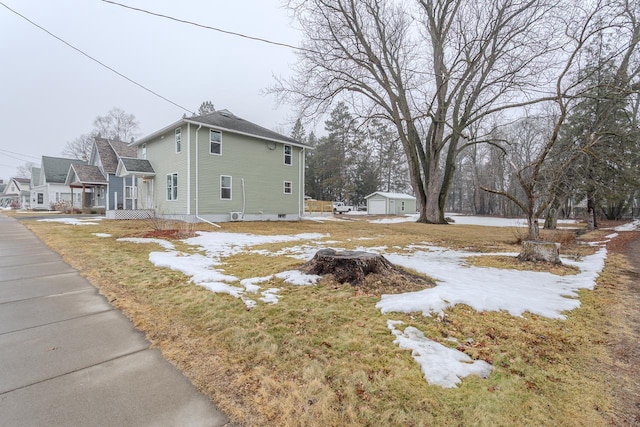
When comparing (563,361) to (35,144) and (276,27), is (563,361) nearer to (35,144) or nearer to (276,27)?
(276,27)

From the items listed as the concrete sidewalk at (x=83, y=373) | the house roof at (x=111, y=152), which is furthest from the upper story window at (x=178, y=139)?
the concrete sidewalk at (x=83, y=373)

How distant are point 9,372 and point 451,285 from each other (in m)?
4.54

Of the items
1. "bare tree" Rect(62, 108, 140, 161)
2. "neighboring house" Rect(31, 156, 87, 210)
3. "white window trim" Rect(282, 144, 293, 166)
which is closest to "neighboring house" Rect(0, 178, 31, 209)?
"bare tree" Rect(62, 108, 140, 161)

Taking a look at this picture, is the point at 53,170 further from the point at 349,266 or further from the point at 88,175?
the point at 349,266

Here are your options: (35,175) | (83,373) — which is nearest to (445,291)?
(83,373)

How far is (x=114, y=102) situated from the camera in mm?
41531

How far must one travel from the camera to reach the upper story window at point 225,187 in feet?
51.2

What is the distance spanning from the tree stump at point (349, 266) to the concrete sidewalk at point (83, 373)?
2.40 metres

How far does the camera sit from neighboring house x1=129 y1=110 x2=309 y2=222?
1447cm

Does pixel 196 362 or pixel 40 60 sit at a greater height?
pixel 40 60

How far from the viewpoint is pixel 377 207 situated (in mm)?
39750

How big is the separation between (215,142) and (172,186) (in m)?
3.35

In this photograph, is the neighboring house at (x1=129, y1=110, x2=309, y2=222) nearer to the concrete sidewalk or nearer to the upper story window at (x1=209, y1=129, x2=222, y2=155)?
the upper story window at (x1=209, y1=129, x2=222, y2=155)

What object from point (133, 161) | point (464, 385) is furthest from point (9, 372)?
point (133, 161)
